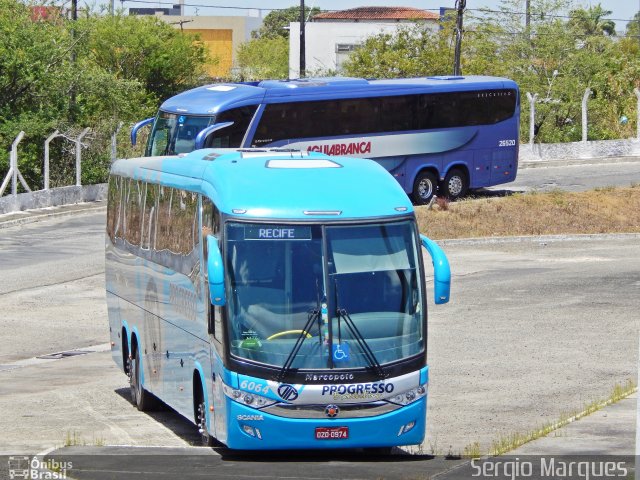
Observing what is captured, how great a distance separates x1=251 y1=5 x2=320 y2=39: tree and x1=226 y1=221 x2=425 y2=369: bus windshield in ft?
421

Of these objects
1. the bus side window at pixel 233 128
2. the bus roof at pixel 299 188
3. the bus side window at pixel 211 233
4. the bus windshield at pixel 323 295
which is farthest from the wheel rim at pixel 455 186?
the bus windshield at pixel 323 295

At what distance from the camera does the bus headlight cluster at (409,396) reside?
11.5 meters

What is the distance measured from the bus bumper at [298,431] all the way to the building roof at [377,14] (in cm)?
9610

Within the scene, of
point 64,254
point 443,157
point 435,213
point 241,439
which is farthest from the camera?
point 443,157

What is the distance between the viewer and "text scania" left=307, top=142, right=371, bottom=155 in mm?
37531

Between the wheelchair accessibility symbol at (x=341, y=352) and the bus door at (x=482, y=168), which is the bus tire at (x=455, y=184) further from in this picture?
the wheelchair accessibility symbol at (x=341, y=352)

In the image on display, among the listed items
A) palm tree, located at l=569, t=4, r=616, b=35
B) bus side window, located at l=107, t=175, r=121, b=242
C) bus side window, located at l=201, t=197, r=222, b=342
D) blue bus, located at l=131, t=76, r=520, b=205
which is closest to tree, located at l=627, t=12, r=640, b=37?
palm tree, located at l=569, t=4, r=616, b=35

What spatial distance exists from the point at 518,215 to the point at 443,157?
362cm

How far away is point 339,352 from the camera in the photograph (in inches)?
447

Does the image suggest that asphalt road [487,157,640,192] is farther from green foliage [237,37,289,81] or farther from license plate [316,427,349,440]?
green foliage [237,37,289,81]

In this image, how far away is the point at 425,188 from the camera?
39.8 meters

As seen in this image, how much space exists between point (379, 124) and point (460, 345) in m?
19.7

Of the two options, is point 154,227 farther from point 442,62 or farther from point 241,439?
point 442,62

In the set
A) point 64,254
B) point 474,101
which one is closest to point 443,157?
point 474,101
